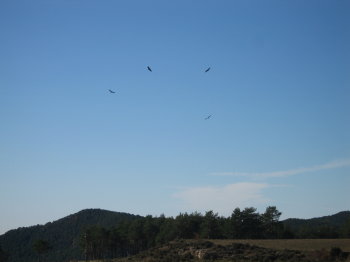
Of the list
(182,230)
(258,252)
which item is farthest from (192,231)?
(258,252)

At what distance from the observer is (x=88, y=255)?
431 feet

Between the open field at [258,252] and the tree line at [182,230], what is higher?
the tree line at [182,230]

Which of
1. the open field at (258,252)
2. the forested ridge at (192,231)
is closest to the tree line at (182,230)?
the forested ridge at (192,231)

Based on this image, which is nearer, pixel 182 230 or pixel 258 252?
pixel 258 252

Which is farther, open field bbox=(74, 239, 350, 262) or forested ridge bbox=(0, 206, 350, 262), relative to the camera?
forested ridge bbox=(0, 206, 350, 262)

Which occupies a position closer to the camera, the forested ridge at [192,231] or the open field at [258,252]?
the open field at [258,252]

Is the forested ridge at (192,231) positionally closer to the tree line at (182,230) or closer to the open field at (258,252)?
the tree line at (182,230)

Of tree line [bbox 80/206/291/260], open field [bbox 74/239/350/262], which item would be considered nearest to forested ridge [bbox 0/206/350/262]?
tree line [bbox 80/206/291/260]

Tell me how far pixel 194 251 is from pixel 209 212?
1695 inches

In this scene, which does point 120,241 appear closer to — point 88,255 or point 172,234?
point 88,255

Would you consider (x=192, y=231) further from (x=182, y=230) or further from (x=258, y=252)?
(x=258, y=252)

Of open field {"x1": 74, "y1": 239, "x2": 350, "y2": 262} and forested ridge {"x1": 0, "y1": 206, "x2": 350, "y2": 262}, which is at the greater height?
forested ridge {"x1": 0, "y1": 206, "x2": 350, "y2": 262}

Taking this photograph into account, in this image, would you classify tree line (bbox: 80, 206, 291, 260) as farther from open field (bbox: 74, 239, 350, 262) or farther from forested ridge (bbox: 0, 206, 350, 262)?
open field (bbox: 74, 239, 350, 262)

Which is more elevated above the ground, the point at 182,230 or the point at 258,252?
the point at 182,230
